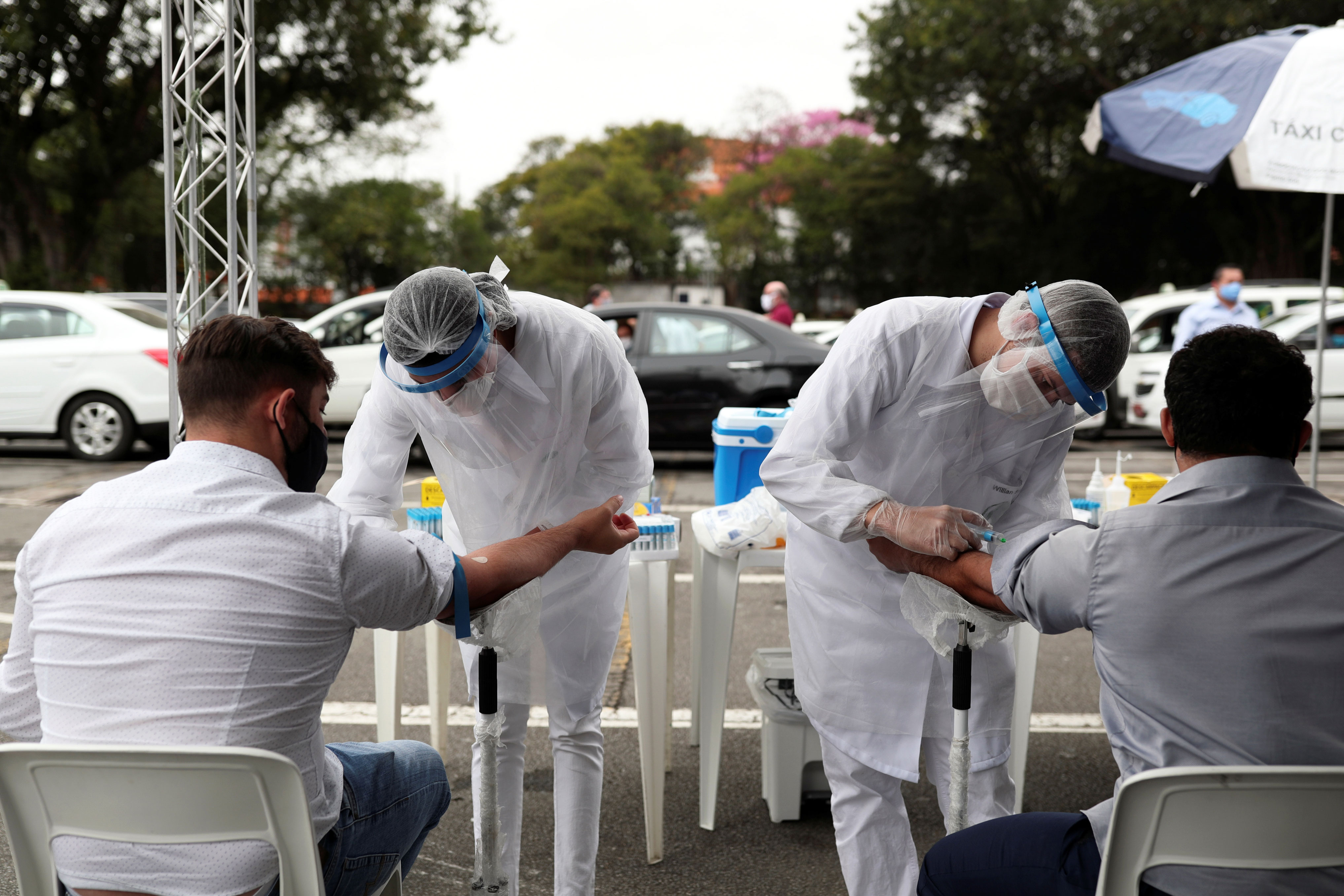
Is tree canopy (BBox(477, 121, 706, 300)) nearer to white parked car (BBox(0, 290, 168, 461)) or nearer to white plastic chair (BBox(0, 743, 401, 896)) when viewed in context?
white parked car (BBox(0, 290, 168, 461))

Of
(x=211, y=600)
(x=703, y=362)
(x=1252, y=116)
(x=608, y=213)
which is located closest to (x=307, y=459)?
(x=211, y=600)

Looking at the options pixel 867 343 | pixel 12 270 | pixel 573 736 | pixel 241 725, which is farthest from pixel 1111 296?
pixel 12 270

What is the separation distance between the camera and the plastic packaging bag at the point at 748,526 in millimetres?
2828

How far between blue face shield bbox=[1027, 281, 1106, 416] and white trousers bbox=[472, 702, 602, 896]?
1201 mm

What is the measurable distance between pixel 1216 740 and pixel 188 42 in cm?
417

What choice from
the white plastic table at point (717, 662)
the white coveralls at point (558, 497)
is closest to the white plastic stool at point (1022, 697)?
the white plastic table at point (717, 662)

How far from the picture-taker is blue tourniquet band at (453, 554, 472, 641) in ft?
5.51

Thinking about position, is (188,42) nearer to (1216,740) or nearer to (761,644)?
(761,644)

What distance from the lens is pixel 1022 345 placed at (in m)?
1.99

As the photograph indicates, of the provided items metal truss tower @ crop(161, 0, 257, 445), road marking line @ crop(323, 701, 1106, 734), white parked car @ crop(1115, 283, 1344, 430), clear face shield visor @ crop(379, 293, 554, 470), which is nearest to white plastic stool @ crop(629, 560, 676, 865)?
clear face shield visor @ crop(379, 293, 554, 470)

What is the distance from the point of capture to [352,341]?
9211 mm

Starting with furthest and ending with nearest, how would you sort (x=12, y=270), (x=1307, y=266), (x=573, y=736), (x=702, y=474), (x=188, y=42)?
(x=1307, y=266), (x=12, y=270), (x=702, y=474), (x=188, y=42), (x=573, y=736)

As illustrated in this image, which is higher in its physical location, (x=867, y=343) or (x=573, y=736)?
(x=867, y=343)

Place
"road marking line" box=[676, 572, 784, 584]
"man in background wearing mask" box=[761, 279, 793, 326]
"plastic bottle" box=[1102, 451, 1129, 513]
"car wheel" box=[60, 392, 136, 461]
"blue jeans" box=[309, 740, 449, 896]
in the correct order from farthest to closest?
"man in background wearing mask" box=[761, 279, 793, 326]
"car wheel" box=[60, 392, 136, 461]
"road marking line" box=[676, 572, 784, 584]
"plastic bottle" box=[1102, 451, 1129, 513]
"blue jeans" box=[309, 740, 449, 896]
